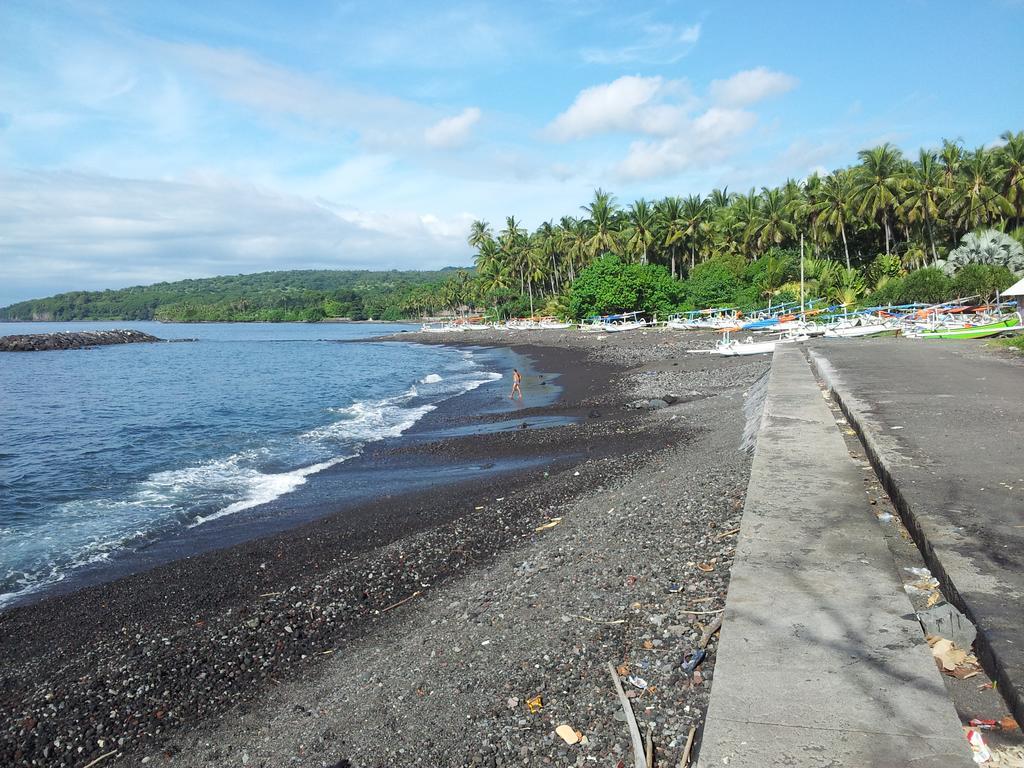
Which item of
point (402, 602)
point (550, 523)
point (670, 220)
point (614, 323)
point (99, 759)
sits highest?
point (670, 220)

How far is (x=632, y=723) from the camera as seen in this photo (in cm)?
336

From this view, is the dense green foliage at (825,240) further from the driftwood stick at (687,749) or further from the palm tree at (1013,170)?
the driftwood stick at (687,749)

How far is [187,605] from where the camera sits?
749cm

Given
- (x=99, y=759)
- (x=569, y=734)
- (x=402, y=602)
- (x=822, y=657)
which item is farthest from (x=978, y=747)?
(x=99, y=759)

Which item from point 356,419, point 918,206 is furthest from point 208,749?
point 918,206

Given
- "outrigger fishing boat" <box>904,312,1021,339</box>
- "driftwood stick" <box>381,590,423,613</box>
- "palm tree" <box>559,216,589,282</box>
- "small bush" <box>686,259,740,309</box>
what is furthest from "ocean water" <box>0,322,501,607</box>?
"palm tree" <box>559,216,589,282</box>

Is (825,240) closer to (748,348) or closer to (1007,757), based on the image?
(748,348)

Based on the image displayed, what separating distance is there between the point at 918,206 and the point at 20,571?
188 ft

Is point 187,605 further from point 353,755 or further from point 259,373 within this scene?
point 259,373

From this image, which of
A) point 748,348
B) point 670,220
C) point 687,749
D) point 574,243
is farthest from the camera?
point 574,243

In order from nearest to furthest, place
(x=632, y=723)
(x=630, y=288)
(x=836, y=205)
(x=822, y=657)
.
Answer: (x=822, y=657) → (x=632, y=723) → (x=836, y=205) → (x=630, y=288)

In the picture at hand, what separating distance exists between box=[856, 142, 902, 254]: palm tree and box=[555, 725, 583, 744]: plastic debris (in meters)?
56.9

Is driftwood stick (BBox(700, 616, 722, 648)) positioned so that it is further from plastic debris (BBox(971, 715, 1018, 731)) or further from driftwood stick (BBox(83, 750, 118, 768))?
driftwood stick (BBox(83, 750, 118, 768))

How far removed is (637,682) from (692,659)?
0.34 m
